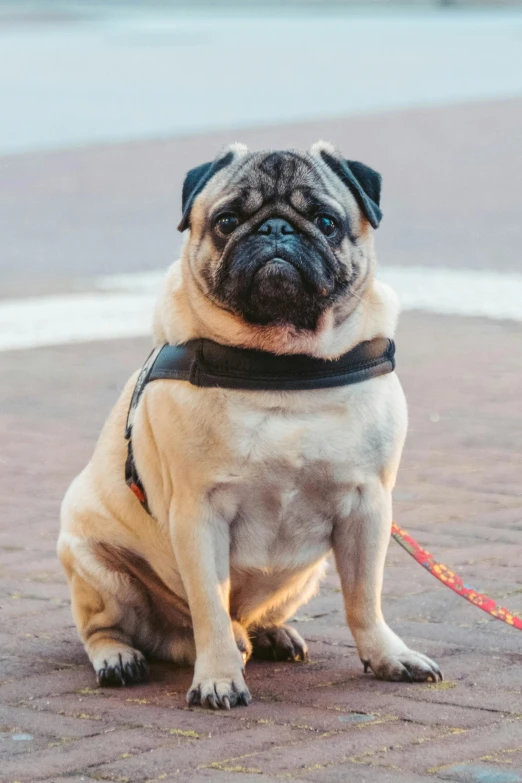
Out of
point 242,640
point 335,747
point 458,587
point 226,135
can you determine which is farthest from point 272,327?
point 226,135

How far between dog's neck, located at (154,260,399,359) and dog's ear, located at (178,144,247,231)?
0.17m

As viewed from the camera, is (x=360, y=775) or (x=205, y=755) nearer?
(x=360, y=775)

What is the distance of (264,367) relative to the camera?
4016 mm

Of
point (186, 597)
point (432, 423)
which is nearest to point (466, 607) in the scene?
point (186, 597)

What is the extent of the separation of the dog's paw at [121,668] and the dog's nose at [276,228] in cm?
132

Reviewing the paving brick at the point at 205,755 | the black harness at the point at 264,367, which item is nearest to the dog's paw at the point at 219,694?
the paving brick at the point at 205,755

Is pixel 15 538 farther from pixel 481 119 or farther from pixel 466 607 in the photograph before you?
pixel 481 119

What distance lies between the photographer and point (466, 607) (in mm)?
4805

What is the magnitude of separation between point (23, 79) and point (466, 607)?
23094mm

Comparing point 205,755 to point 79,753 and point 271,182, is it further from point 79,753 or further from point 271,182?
point 271,182

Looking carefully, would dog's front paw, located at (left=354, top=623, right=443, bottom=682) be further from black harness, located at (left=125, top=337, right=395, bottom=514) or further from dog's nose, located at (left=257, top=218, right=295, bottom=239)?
dog's nose, located at (left=257, top=218, right=295, bottom=239)

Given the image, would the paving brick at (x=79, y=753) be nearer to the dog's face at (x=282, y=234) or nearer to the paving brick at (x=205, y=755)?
the paving brick at (x=205, y=755)

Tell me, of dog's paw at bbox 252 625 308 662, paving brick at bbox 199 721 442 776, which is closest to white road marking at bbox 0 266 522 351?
dog's paw at bbox 252 625 308 662

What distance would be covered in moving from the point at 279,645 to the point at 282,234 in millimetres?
1310
